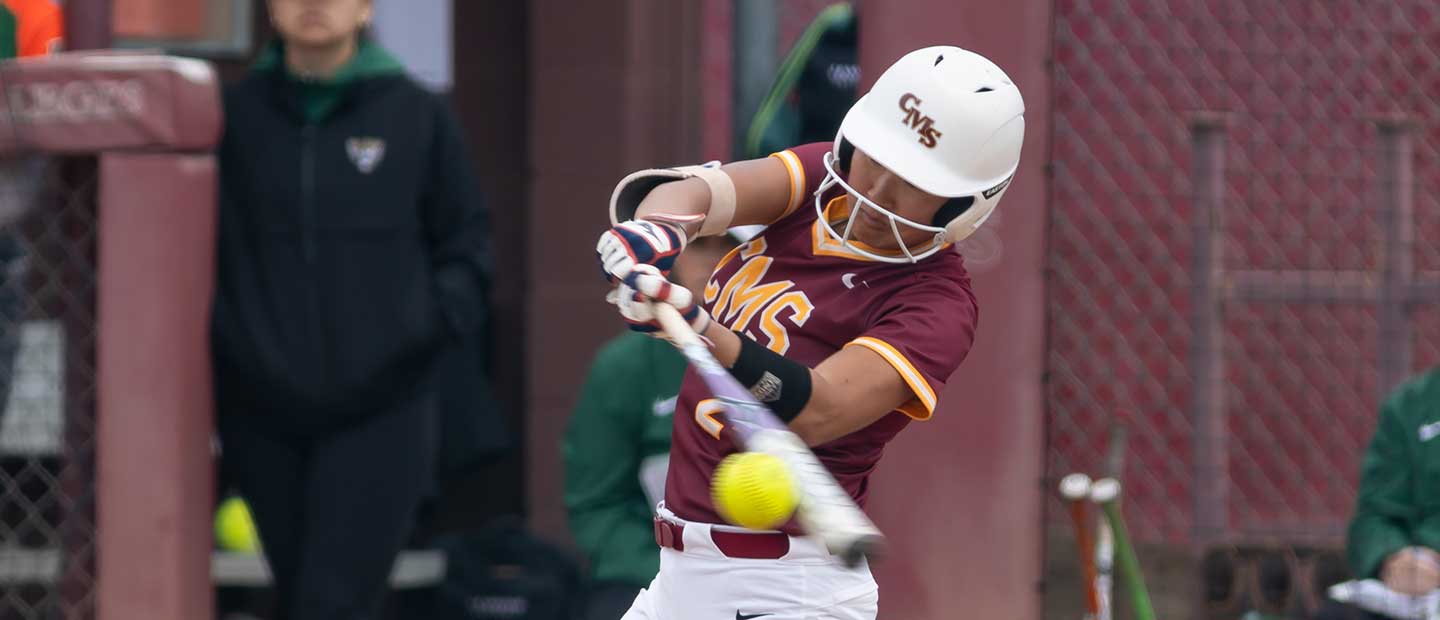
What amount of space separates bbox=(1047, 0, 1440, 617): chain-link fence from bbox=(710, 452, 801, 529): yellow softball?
268 centimetres

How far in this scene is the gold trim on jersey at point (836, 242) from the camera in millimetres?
3258

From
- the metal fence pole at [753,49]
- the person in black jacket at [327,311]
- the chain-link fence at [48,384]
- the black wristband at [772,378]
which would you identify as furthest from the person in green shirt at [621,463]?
the black wristband at [772,378]

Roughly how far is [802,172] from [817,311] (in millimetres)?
243

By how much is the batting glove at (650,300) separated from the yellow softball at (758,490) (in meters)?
0.23

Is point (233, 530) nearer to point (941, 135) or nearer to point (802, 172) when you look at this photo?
point (802, 172)

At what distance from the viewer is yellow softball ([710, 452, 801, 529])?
105 inches

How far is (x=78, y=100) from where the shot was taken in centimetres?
462

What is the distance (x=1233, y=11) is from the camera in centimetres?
570

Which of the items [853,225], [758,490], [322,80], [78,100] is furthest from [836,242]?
[78,100]

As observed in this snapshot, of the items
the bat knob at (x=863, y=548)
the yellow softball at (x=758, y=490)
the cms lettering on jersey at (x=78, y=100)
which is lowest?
the bat knob at (x=863, y=548)

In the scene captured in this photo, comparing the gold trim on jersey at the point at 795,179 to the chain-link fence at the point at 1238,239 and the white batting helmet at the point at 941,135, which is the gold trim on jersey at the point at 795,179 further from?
the chain-link fence at the point at 1238,239

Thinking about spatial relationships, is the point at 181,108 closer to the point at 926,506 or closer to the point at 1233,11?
the point at 926,506

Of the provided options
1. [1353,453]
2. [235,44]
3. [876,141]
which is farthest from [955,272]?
[235,44]

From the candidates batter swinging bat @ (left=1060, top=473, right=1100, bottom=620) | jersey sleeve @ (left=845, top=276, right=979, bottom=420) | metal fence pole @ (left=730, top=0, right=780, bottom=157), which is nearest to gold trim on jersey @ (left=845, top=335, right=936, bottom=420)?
jersey sleeve @ (left=845, top=276, right=979, bottom=420)
